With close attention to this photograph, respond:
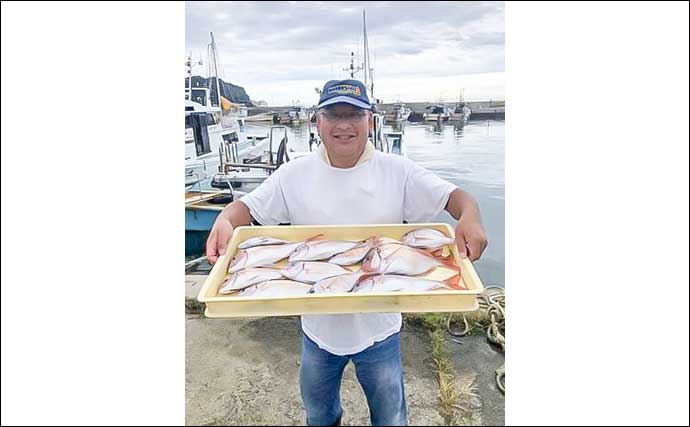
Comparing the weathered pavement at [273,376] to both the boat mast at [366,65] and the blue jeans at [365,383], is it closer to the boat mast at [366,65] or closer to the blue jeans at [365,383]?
the blue jeans at [365,383]

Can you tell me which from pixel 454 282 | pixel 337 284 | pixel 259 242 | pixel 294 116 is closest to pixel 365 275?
pixel 337 284

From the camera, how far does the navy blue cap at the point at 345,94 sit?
132cm

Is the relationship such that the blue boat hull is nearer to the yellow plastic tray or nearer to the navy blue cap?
the yellow plastic tray

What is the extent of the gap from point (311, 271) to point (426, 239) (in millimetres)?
307

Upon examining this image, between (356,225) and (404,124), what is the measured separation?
1.12 ft

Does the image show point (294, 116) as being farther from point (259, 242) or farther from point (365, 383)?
point (365, 383)

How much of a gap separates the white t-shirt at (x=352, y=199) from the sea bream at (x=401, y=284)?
0.19m

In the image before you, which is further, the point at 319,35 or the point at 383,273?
the point at 319,35

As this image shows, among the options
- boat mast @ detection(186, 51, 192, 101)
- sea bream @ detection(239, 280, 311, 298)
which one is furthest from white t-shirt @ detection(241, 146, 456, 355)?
boat mast @ detection(186, 51, 192, 101)

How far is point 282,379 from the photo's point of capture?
136 cm

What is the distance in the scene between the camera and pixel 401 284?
3.79 feet

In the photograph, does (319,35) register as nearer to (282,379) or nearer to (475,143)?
(475,143)

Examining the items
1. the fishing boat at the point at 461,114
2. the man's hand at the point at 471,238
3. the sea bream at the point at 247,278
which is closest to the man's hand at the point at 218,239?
the sea bream at the point at 247,278
